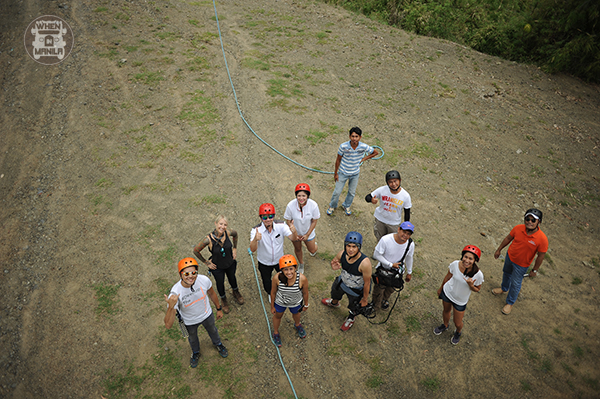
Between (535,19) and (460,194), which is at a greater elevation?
(535,19)

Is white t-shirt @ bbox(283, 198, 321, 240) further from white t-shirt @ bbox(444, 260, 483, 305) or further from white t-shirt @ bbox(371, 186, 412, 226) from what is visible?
white t-shirt @ bbox(444, 260, 483, 305)

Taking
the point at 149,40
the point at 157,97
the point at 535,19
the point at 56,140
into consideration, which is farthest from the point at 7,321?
the point at 535,19

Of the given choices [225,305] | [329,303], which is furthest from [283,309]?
[225,305]

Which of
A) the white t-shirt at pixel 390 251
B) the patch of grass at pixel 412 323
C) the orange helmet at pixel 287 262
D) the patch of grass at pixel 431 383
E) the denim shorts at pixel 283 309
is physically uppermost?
the orange helmet at pixel 287 262

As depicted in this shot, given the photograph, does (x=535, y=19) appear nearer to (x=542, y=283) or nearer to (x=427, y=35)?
(x=427, y=35)

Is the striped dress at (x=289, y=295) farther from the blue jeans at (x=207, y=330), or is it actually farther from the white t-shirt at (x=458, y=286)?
the white t-shirt at (x=458, y=286)

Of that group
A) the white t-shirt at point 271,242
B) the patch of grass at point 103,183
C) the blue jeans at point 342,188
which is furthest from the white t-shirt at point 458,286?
the patch of grass at point 103,183

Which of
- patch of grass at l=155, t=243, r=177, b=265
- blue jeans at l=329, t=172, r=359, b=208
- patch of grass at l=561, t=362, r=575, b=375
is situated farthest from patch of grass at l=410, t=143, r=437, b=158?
patch of grass at l=155, t=243, r=177, b=265
